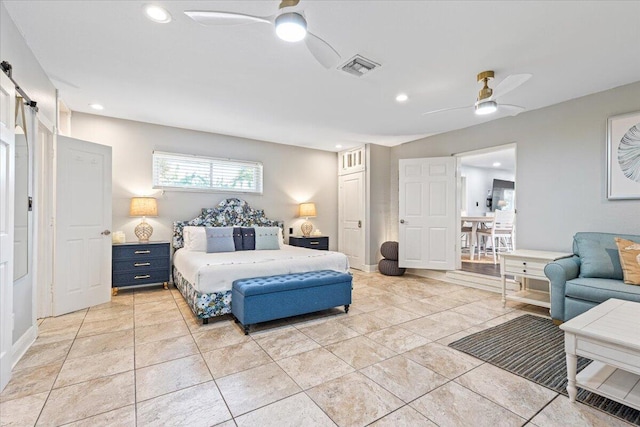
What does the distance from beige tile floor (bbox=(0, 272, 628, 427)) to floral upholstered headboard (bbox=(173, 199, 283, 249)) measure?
1.68 meters

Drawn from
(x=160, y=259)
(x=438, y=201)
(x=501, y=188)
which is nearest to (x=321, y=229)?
(x=438, y=201)

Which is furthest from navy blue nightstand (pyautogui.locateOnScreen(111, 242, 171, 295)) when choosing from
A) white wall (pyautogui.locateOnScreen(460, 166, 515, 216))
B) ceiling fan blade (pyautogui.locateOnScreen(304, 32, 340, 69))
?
white wall (pyautogui.locateOnScreen(460, 166, 515, 216))

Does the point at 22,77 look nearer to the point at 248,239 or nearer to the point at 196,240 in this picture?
the point at 196,240

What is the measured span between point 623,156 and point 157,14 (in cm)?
469

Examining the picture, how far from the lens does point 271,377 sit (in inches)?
82.6

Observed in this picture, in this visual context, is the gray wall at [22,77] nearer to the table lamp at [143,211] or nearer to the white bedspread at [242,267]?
the white bedspread at [242,267]

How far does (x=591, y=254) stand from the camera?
3105mm

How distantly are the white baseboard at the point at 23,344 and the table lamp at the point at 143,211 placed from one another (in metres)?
1.89

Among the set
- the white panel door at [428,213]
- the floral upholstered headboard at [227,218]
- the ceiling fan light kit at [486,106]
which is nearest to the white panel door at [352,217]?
the white panel door at [428,213]

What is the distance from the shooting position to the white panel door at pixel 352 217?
6082 millimetres

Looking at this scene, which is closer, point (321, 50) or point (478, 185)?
point (321, 50)

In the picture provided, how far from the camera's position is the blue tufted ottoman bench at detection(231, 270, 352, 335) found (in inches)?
113

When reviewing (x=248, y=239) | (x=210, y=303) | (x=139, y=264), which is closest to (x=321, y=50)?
(x=210, y=303)

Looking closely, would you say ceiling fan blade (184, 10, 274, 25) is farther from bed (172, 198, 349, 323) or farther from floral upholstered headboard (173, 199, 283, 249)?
floral upholstered headboard (173, 199, 283, 249)
